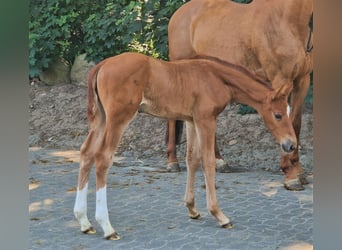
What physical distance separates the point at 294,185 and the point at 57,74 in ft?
14.3

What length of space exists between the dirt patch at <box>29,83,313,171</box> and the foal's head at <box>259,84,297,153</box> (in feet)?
7.37

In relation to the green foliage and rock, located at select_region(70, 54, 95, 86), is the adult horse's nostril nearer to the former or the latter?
the green foliage

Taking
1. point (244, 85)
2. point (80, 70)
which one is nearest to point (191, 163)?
point (244, 85)

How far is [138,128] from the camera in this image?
6.94 metres

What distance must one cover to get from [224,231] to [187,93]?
39.4 inches

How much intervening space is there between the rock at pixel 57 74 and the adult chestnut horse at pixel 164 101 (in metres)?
4.26

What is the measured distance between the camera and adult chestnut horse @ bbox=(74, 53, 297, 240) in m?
3.35

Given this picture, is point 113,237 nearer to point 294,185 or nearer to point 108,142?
point 108,142

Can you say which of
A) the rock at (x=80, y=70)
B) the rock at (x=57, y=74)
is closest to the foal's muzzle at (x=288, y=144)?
the rock at (x=80, y=70)

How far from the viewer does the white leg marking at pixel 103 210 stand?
3398 millimetres

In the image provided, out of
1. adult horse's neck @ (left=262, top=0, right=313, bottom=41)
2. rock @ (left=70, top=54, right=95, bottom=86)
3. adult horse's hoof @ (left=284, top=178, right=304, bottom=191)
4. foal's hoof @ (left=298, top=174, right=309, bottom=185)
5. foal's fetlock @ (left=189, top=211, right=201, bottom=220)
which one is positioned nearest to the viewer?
foal's fetlock @ (left=189, top=211, right=201, bottom=220)

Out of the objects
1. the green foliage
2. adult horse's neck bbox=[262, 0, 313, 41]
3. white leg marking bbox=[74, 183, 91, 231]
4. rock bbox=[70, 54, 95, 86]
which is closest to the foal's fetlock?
white leg marking bbox=[74, 183, 91, 231]

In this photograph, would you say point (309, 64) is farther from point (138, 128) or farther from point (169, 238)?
point (138, 128)
